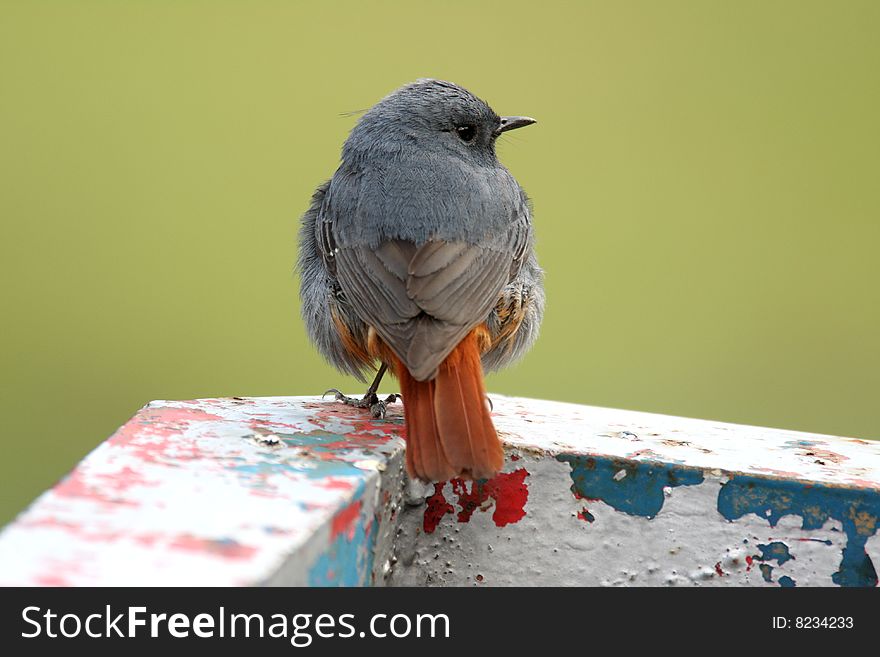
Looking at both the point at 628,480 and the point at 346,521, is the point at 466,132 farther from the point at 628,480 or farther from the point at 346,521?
the point at 346,521

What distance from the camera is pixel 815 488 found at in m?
2.52

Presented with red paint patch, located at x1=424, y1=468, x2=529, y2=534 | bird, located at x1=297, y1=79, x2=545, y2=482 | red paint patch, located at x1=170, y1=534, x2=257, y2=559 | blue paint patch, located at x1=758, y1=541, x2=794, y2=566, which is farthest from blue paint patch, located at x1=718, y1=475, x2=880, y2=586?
red paint patch, located at x1=170, y1=534, x2=257, y2=559

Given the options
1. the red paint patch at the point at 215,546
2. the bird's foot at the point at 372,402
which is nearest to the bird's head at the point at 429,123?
the bird's foot at the point at 372,402

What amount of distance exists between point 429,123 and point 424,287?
85 cm

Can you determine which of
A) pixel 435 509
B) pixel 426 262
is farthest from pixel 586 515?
pixel 426 262

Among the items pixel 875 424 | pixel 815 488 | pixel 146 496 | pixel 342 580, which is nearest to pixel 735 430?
pixel 815 488

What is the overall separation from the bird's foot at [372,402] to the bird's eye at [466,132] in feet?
3.15

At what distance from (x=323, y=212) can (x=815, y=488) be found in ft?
6.36

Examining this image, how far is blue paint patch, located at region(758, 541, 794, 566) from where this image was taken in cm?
253

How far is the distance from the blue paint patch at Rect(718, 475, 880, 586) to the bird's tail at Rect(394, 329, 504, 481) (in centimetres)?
54

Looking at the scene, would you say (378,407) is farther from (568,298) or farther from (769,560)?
(568,298)

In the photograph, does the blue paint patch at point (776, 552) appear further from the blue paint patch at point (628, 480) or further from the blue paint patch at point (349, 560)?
the blue paint patch at point (349, 560)

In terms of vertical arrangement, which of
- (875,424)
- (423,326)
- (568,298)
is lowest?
(875,424)
